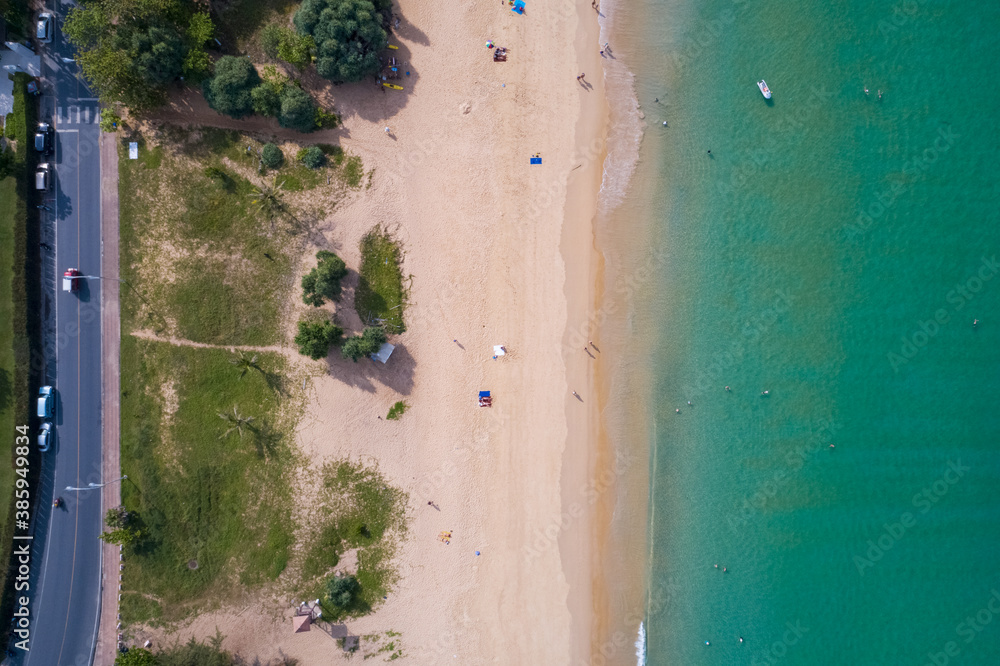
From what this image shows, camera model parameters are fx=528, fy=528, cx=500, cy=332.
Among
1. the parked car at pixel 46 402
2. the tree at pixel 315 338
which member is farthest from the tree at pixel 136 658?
the tree at pixel 315 338

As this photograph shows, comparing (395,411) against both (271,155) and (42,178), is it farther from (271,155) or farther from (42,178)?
(42,178)

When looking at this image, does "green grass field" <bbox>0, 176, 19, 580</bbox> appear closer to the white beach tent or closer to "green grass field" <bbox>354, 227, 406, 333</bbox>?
"green grass field" <bbox>354, 227, 406, 333</bbox>

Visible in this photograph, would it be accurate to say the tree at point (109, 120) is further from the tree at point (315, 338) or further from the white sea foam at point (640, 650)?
the white sea foam at point (640, 650)

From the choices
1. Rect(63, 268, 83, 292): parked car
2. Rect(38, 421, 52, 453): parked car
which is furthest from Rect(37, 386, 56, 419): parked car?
Rect(63, 268, 83, 292): parked car

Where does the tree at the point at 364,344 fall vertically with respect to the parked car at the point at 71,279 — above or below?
below

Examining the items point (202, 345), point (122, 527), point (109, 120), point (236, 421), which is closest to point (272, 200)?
point (202, 345)

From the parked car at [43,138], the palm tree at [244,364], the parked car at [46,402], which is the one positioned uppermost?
the parked car at [43,138]

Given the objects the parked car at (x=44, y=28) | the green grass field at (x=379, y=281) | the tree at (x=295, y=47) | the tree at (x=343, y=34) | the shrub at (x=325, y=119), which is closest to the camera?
the tree at (x=343, y=34)

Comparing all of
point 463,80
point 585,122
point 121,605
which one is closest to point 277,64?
point 463,80
